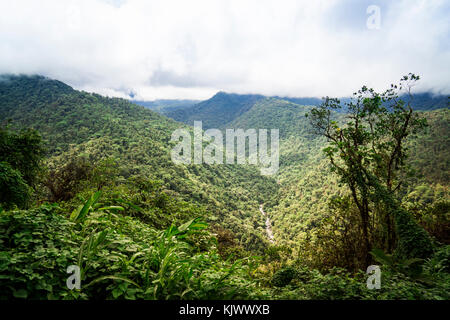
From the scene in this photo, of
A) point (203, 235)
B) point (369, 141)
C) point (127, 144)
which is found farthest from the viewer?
point (127, 144)

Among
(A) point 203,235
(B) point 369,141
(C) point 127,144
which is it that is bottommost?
(A) point 203,235

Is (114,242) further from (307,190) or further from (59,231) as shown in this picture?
(307,190)

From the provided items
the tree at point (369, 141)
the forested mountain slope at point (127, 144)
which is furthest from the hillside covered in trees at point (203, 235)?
the forested mountain slope at point (127, 144)

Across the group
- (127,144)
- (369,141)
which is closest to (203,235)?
(369,141)

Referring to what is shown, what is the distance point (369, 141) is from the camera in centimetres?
688

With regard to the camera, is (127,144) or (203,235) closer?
(203,235)

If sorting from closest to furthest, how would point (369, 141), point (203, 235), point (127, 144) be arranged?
1. point (203, 235)
2. point (369, 141)
3. point (127, 144)

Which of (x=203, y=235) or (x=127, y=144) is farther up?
(x=127, y=144)

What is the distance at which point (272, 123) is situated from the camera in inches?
6629

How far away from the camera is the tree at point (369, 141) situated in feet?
19.9

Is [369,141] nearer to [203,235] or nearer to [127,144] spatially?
[203,235]

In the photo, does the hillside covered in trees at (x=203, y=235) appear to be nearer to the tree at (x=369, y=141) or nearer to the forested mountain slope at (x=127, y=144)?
the tree at (x=369, y=141)
